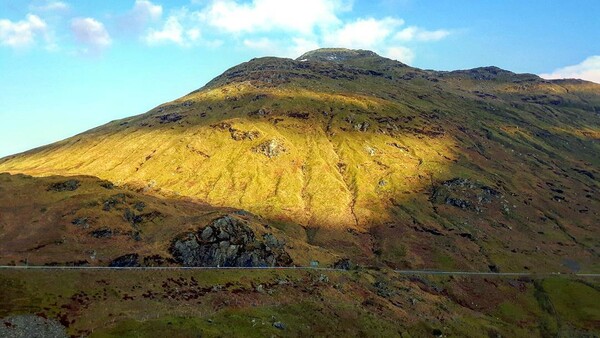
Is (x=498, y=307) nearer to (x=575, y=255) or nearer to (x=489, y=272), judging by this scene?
(x=489, y=272)

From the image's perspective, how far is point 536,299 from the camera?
14050cm

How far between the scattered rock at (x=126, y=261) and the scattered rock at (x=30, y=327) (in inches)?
1325

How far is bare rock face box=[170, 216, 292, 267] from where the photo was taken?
329 feet

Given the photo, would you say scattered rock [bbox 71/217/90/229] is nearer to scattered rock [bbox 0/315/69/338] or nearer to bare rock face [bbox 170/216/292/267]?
bare rock face [bbox 170/216/292/267]

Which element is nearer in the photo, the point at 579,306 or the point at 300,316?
the point at 300,316

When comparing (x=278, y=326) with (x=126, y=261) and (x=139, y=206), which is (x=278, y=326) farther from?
(x=139, y=206)

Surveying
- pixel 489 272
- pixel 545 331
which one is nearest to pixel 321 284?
pixel 545 331

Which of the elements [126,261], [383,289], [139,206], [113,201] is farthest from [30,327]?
[383,289]

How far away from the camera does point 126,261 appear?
305ft

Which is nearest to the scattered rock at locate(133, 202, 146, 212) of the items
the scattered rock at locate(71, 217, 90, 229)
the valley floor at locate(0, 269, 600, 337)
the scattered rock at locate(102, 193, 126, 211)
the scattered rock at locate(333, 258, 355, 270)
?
the scattered rock at locate(102, 193, 126, 211)

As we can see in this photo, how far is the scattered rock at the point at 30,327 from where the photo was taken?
54.0m

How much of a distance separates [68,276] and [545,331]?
11651cm

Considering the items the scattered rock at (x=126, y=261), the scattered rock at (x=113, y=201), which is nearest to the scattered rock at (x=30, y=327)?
the scattered rock at (x=126, y=261)

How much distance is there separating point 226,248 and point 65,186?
62783mm
